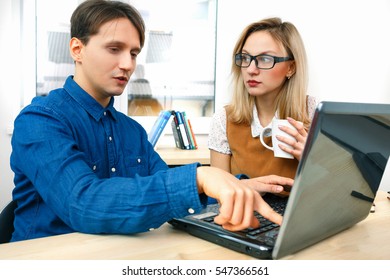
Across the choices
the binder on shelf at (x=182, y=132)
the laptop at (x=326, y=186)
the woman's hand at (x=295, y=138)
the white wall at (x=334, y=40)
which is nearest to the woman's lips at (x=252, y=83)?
the woman's hand at (x=295, y=138)

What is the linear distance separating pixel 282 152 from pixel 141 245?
61 cm

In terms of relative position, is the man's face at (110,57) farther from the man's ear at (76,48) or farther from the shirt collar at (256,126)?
the shirt collar at (256,126)

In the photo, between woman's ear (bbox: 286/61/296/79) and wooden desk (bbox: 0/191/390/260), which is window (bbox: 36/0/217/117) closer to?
woman's ear (bbox: 286/61/296/79)

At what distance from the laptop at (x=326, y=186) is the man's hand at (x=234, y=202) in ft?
0.15

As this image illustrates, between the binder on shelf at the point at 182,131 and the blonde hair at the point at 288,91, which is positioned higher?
the blonde hair at the point at 288,91

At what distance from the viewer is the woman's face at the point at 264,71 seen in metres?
1.66

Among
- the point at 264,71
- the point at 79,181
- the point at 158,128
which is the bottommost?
the point at 158,128

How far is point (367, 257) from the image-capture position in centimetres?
72

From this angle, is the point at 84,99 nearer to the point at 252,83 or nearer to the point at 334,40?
the point at 252,83

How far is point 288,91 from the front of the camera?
175 cm

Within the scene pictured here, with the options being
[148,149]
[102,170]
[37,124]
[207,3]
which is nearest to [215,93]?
[207,3]

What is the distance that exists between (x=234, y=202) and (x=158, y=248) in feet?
0.60

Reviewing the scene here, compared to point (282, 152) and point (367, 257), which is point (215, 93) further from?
point (367, 257)

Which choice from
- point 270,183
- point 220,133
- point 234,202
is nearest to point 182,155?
point 220,133
